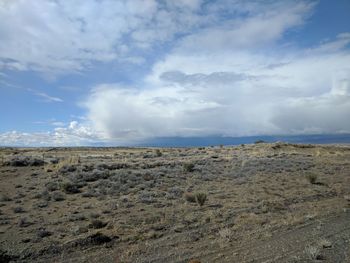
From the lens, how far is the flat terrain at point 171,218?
37.7 feet

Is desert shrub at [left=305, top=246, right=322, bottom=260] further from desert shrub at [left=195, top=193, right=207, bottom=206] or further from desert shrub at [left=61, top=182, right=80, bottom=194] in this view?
A: desert shrub at [left=61, top=182, right=80, bottom=194]

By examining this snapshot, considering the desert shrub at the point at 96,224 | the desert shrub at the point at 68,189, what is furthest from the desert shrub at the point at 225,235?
the desert shrub at the point at 68,189

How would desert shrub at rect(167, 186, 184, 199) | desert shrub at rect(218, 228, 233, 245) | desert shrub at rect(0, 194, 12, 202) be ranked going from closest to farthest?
desert shrub at rect(218, 228, 233, 245) → desert shrub at rect(0, 194, 12, 202) → desert shrub at rect(167, 186, 184, 199)

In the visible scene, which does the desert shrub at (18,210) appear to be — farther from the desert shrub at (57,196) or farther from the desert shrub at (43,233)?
the desert shrub at (43,233)

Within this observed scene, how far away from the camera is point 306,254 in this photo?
10.7m

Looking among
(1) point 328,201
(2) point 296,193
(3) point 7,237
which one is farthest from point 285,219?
(3) point 7,237

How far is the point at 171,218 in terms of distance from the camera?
1619 cm

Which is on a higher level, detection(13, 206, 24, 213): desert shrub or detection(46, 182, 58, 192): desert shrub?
detection(46, 182, 58, 192): desert shrub

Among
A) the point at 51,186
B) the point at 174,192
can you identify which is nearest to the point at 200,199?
the point at 174,192

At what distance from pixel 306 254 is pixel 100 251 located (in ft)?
22.1

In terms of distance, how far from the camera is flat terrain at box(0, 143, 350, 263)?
1148cm

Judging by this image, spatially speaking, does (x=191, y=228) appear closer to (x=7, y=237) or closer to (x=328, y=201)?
(x=7, y=237)

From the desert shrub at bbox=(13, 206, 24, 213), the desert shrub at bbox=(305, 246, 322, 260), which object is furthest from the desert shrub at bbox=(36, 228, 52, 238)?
the desert shrub at bbox=(305, 246, 322, 260)

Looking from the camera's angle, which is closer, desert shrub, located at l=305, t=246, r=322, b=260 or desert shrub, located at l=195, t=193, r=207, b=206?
desert shrub, located at l=305, t=246, r=322, b=260
